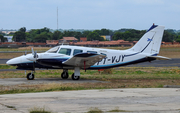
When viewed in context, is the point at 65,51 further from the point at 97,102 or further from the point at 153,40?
the point at 97,102

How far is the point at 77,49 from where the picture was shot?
2286cm

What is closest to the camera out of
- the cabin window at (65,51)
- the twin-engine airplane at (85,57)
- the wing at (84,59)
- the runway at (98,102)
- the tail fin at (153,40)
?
the runway at (98,102)

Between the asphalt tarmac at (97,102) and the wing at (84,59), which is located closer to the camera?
the asphalt tarmac at (97,102)

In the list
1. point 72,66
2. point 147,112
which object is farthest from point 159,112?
point 72,66

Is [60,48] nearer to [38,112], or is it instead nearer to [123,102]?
[123,102]

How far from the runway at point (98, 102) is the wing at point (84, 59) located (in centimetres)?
691

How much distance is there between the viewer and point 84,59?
2198 centimetres

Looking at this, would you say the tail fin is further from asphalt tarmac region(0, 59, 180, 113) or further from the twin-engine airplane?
asphalt tarmac region(0, 59, 180, 113)

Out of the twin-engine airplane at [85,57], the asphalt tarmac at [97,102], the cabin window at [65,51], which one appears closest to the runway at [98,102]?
the asphalt tarmac at [97,102]

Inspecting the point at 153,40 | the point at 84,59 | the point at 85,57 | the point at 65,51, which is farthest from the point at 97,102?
the point at 153,40

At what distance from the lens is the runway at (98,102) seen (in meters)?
10.8

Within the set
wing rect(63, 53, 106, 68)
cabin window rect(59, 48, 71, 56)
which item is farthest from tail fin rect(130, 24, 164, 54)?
cabin window rect(59, 48, 71, 56)

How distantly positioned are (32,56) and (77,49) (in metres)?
3.62

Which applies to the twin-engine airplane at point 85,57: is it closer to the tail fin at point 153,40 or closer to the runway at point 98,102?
the tail fin at point 153,40
